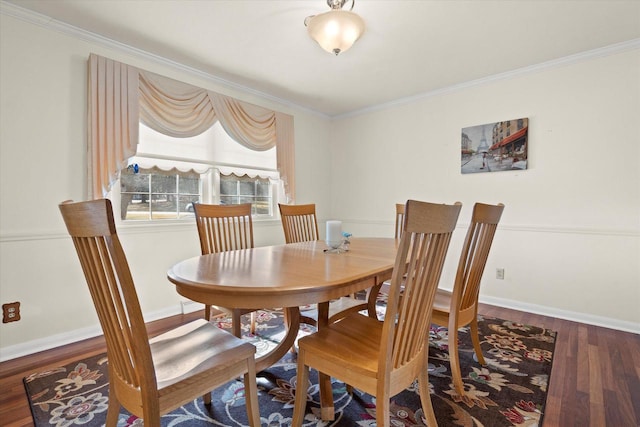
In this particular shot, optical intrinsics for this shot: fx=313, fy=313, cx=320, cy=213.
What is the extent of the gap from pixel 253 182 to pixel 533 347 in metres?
3.07

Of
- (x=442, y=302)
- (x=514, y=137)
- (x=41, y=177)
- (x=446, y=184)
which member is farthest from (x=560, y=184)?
(x=41, y=177)

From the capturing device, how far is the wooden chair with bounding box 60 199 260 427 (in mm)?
851

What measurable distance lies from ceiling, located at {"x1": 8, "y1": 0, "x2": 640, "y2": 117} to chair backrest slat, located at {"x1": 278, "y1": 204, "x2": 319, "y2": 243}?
1362mm

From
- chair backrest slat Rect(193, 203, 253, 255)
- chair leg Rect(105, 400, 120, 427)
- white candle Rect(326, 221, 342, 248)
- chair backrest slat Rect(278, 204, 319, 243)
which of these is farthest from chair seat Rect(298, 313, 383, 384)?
chair backrest slat Rect(278, 204, 319, 243)

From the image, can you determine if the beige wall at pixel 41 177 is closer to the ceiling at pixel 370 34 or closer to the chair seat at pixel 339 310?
the ceiling at pixel 370 34

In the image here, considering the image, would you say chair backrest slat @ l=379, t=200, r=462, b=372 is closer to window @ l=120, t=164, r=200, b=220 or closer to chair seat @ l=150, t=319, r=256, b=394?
chair seat @ l=150, t=319, r=256, b=394

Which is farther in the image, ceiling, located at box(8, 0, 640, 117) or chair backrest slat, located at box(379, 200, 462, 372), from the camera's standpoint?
ceiling, located at box(8, 0, 640, 117)

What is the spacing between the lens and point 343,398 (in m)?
1.63

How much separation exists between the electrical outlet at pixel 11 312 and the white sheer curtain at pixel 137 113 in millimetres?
877

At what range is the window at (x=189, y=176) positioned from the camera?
9.12 ft

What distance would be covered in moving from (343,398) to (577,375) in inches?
56.8

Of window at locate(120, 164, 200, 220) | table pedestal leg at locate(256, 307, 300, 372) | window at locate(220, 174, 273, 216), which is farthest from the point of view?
window at locate(220, 174, 273, 216)

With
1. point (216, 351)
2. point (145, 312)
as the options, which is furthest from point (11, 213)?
point (216, 351)

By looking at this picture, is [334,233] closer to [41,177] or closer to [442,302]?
[442,302]
